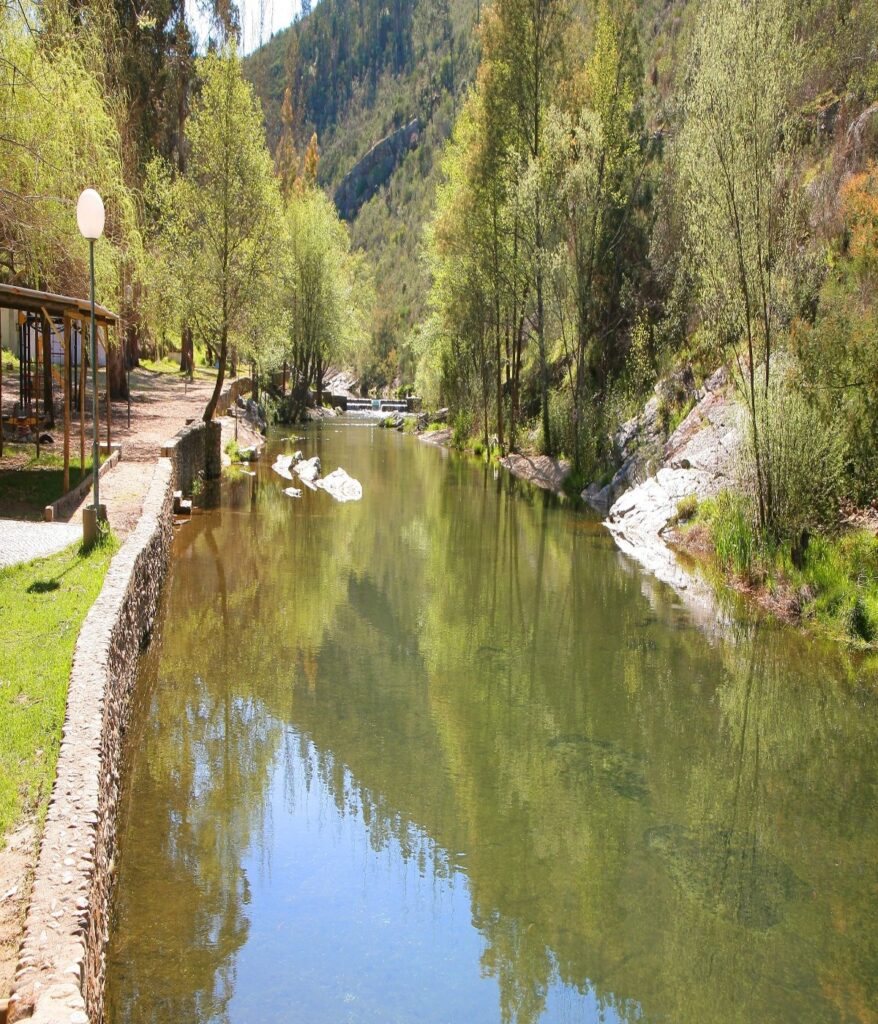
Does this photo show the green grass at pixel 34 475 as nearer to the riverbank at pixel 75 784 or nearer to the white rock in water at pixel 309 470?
the riverbank at pixel 75 784

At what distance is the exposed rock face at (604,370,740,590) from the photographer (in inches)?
656

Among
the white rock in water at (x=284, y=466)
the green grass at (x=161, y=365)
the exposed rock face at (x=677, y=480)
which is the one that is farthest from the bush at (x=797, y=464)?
the green grass at (x=161, y=365)

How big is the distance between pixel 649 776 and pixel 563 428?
19.2 meters

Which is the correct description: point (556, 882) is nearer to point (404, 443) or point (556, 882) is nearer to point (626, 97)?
point (626, 97)

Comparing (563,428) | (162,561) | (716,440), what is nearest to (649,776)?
(162,561)

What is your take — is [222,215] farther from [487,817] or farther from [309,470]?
[487,817]

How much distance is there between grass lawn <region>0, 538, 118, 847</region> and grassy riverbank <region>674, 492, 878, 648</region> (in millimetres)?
8839

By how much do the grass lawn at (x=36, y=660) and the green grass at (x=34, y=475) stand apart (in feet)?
10.3

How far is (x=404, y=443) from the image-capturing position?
125 feet

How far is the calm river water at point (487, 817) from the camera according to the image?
17.7ft

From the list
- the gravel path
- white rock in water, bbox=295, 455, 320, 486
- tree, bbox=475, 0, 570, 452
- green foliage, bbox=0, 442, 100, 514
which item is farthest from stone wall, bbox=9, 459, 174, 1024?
tree, bbox=475, 0, 570, 452

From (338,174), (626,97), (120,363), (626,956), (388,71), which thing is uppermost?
(388,71)

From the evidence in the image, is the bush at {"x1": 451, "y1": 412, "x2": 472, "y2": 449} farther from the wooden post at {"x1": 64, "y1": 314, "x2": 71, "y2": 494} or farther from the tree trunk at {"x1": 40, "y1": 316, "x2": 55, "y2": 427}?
the wooden post at {"x1": 64, "y1": 314, "x2": 71, "y2": 494}

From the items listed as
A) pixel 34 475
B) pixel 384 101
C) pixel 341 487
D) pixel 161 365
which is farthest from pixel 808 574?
pixel 384 101
